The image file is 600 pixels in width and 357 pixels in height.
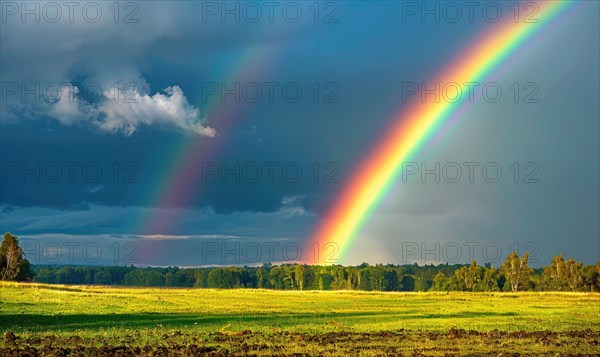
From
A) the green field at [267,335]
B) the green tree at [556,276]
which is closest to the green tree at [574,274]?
the green tree at [556,276]

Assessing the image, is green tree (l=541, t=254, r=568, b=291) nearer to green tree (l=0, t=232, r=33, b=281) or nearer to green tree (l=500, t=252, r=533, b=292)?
green tree (l=500, t=252, r=533, b=292)

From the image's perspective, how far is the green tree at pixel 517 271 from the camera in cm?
19438

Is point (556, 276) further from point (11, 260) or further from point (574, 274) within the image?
point (11, 260)

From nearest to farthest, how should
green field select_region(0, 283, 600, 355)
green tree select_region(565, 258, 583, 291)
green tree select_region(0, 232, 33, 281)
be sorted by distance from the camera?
green field select_region(0, 283, 600, 355), green tree select_region(0, 232, 33, 281), green tree select_region(565, 258, 583, 291)

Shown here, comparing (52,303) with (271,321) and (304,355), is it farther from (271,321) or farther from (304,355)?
(304,355)

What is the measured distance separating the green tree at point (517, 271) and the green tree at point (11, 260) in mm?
129446

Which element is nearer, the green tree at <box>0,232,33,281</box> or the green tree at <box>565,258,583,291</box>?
the green tree at <box>0,232,33,281</box>

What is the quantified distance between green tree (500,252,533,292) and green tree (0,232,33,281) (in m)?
129

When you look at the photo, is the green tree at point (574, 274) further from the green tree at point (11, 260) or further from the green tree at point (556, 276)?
the green tree at point (11, 260)

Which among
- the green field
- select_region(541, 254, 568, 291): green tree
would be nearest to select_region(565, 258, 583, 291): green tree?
select_region(541, 254, 568, 291): green tree

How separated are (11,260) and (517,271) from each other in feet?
441

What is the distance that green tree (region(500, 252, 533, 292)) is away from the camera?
638 feet

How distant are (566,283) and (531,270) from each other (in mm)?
10264

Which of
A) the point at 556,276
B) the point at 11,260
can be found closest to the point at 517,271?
the point at 556,276
